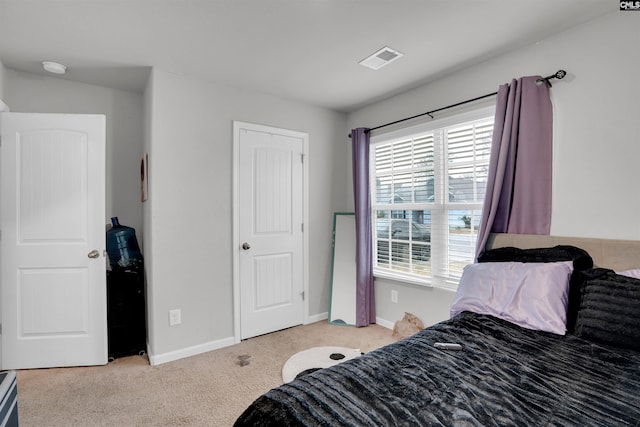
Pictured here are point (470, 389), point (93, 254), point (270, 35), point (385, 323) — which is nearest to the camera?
point (470, 389)

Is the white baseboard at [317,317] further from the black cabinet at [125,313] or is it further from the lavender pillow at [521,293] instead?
the lavender pillow at [521,293]

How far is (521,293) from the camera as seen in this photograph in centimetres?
188

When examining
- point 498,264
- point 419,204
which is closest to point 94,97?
point 419,204

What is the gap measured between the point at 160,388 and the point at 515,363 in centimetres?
230

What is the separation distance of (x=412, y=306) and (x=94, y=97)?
3.76 meters

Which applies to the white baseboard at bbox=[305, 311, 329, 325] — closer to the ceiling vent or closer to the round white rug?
the round white rug

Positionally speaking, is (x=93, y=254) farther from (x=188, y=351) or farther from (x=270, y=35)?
(x=270, y=35)

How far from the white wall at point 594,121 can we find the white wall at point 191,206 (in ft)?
8.08

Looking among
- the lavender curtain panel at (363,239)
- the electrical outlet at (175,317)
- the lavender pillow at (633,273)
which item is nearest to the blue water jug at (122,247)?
the electrical outlet at (175,317)

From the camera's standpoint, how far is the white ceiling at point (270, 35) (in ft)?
6.24

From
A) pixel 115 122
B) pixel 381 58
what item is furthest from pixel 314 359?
pixel 115 122

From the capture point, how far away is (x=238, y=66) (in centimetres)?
268

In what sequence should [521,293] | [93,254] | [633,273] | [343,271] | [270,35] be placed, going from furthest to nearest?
[343,271]
[93,254]
[270,35]
[521,293]
[633,273]

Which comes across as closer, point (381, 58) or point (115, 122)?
point (381, 58)
